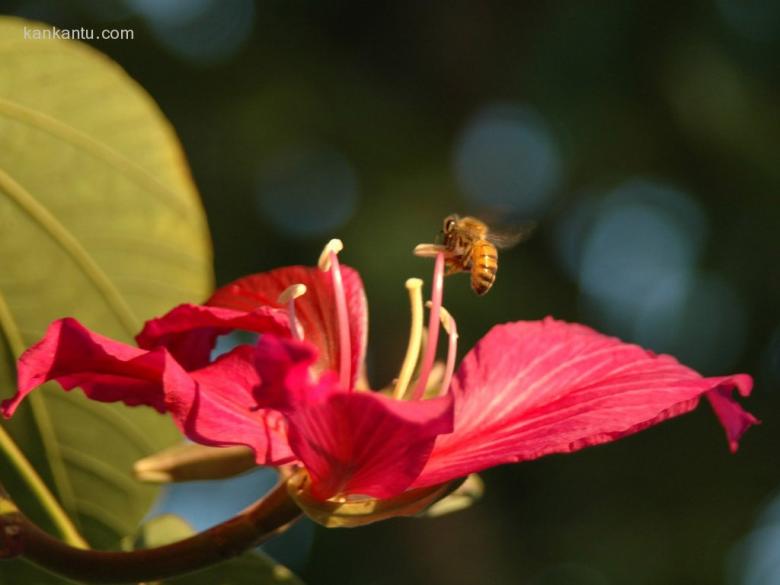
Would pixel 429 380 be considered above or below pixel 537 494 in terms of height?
above

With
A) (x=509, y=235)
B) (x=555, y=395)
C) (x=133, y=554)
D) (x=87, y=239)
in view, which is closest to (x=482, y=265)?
(x=509, y=235)

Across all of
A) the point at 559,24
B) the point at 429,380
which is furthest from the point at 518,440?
the point at 559,24

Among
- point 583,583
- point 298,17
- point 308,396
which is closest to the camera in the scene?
point 308,396

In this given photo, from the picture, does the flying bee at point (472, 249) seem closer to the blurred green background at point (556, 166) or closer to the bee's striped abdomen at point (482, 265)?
the bee's striped abdomen at point (482, 265)

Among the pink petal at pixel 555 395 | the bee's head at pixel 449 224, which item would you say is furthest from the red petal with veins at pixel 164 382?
the bee's head at pixel 449 224

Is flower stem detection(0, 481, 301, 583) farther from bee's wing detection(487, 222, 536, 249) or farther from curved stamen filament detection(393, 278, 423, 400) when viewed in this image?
bee's wing detection(487, 222, 536, 249)

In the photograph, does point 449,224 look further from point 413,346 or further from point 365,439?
point 365,439

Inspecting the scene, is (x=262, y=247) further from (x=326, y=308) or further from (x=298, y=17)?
(x=326, y=308)
